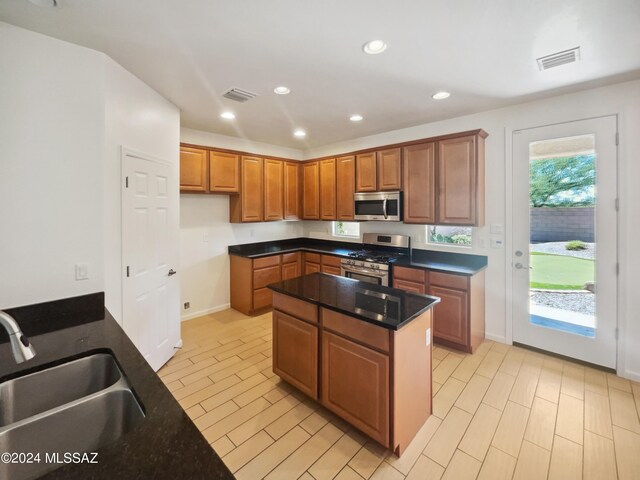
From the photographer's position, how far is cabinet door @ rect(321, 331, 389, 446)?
70.4 inches

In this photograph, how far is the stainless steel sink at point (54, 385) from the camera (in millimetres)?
1248

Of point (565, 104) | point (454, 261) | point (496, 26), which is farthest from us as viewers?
point (454, 261)

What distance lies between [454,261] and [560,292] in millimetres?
1083

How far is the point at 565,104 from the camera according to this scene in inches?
114

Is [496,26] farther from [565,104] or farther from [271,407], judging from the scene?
[271,407]

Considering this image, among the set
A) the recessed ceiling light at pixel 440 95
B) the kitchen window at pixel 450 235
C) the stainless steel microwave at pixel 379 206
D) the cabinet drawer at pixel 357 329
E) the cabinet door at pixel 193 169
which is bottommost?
the cabinet drawer at pixel 357 329

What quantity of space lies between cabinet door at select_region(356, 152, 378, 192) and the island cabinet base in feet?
8.00

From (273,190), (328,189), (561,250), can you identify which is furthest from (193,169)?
(561,250)

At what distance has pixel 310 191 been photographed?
16.6 feet

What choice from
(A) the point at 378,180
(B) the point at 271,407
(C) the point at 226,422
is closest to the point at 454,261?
(A) the point at 378,180

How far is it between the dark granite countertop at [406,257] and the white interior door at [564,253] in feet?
1.64

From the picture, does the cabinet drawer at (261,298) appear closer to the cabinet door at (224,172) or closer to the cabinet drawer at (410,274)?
the cabinet door at (224,172)

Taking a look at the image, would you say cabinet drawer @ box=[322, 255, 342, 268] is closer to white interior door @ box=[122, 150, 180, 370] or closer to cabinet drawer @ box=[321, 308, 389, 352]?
white interior door @ box=[122, 150, 180, 370]

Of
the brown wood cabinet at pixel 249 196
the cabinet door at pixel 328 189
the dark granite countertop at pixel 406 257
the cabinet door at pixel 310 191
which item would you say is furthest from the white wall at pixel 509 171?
the brown wood cabinet at pixel 249 196
